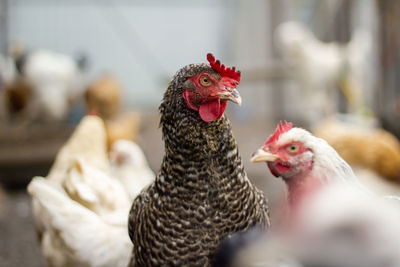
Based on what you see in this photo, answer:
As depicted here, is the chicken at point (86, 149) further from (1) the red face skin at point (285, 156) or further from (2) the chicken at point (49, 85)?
(2) the chicken at point (49, 85)

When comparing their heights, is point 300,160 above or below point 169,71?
below

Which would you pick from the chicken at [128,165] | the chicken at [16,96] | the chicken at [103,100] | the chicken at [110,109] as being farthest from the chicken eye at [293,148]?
the chicken at [16,96]

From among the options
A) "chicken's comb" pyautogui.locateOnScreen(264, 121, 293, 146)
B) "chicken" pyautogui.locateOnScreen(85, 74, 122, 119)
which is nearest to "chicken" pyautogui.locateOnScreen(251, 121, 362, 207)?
"chicken's comb" pyautogui.locateOnScreen(264, 121, 293, 146)

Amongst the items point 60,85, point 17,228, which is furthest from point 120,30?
point 17,228

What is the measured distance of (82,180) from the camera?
64.4 inches

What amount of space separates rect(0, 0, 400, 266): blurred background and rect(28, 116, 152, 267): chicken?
1.67 feet

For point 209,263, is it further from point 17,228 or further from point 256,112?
point 256,112

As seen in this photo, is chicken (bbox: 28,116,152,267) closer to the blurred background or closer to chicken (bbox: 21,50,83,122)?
the blurred background

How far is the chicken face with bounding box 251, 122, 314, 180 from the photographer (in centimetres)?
104

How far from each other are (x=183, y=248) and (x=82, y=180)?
652mm

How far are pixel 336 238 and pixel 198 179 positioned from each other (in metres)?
0.54

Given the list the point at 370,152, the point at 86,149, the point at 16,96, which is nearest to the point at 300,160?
the point at 86,149

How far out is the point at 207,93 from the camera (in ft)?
3.55

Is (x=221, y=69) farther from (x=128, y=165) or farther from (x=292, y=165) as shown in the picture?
(x=128, y=165)
